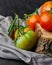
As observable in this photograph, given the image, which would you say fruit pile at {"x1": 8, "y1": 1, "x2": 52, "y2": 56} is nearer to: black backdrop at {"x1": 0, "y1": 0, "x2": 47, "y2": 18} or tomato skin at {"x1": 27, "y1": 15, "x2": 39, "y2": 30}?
tomato skin at {"x1": 27, "y1": 15, "x2": 39, "y2": 30}

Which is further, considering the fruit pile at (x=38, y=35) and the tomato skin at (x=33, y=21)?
the tomato skin at (x=33, y=21)

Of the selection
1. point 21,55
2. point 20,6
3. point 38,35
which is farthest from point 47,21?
point 20,6

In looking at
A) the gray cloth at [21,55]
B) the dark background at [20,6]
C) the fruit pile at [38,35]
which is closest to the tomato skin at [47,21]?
the fruit pile at [38,35]

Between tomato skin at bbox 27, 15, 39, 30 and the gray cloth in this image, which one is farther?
tomato skin at bbox 27, 15, 39, 30

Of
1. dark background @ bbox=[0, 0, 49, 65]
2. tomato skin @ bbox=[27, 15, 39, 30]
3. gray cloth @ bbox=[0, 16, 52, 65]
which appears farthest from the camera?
dark background @ bbox=[0, 0, 49, 65]

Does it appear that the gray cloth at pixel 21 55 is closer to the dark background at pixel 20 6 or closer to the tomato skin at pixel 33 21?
the tomato skin at pixel 33 21

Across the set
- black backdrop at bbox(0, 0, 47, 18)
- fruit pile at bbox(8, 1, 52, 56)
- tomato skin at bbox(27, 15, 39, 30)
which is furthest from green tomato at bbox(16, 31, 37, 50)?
black backdrop at bbox(0, 0, 47, 18)

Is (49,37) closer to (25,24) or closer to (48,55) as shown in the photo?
(48,55)

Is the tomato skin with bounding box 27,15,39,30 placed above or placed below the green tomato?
above

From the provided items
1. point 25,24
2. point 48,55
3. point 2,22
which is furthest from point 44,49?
point 2,22
